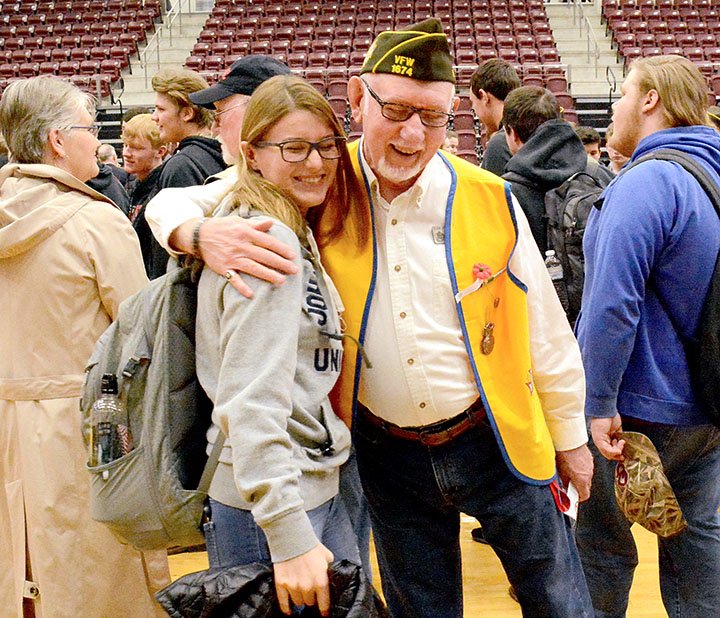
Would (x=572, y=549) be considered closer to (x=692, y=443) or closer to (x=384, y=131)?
(x=692, y=443)

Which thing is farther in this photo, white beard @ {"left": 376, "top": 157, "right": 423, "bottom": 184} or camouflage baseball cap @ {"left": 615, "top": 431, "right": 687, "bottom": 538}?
camouflage baseball cap @ {"left": 615, "top": 431, "right": 687, "bottom": 538}

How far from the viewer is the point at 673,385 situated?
6.40 feet

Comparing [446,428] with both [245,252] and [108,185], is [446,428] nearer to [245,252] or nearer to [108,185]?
[245,252]

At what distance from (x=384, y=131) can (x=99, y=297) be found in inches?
41.7

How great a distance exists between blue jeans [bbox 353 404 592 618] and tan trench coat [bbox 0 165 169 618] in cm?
88

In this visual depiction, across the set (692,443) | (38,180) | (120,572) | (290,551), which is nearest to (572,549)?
(692,443)

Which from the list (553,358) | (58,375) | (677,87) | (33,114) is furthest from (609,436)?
(33,114)

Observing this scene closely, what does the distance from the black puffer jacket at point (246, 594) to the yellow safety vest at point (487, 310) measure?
0.36 meters

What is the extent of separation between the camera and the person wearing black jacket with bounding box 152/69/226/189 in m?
2.99

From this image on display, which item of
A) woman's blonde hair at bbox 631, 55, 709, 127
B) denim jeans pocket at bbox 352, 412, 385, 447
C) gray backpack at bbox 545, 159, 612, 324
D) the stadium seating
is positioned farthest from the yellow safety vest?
the stadium seating

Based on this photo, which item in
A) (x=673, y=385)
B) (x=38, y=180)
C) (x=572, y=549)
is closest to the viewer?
(x=572, y=549)

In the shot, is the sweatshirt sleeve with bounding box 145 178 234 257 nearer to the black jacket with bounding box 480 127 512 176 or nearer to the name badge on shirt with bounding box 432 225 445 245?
the name badge on shirt with bounding box 432 225 445 245

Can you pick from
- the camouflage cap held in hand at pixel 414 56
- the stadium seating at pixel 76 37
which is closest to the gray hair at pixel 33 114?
the camouflage cap held in hand at pixel 414 56

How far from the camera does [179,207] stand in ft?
5.16
